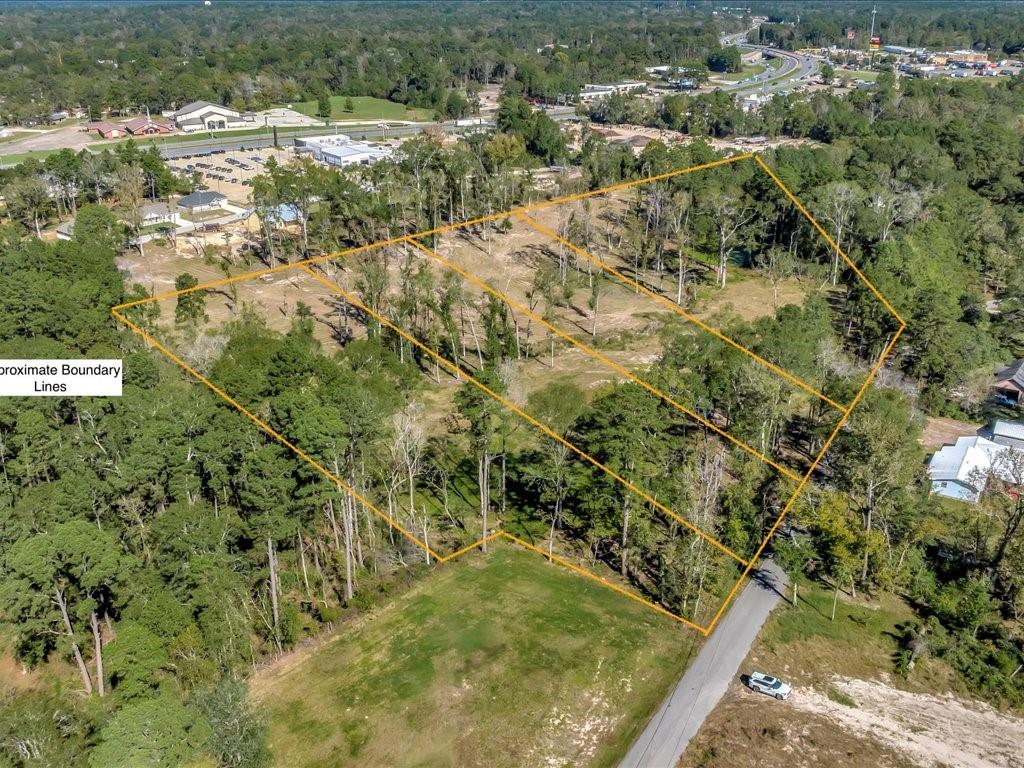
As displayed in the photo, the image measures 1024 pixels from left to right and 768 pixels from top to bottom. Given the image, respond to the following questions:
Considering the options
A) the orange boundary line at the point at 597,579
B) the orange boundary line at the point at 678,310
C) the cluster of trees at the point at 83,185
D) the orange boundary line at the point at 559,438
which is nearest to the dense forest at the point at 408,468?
the orange boundary line at the point at 559,438

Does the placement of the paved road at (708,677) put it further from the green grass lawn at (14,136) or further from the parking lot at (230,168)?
the green grass lawn at (14,136)

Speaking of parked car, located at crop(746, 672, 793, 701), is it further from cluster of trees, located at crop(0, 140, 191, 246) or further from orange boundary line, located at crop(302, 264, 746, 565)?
cluster of trees, located at crop(0, 140, 191, 246)

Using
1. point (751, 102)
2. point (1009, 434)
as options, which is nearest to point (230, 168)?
point (1009, 434)

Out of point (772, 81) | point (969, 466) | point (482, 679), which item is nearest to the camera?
point (482, 679)

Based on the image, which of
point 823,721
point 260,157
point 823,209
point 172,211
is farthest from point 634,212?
point 823,721

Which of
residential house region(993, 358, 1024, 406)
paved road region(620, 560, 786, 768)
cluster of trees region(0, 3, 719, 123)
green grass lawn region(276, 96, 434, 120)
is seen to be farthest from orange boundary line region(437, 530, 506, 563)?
green grass lawn region(276, 96, 434, 120)

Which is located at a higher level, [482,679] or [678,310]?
[678,310]

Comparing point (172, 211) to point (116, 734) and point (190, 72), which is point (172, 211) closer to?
point (116, 734)

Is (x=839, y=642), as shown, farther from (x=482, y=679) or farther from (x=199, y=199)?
(x=199, y=199)
